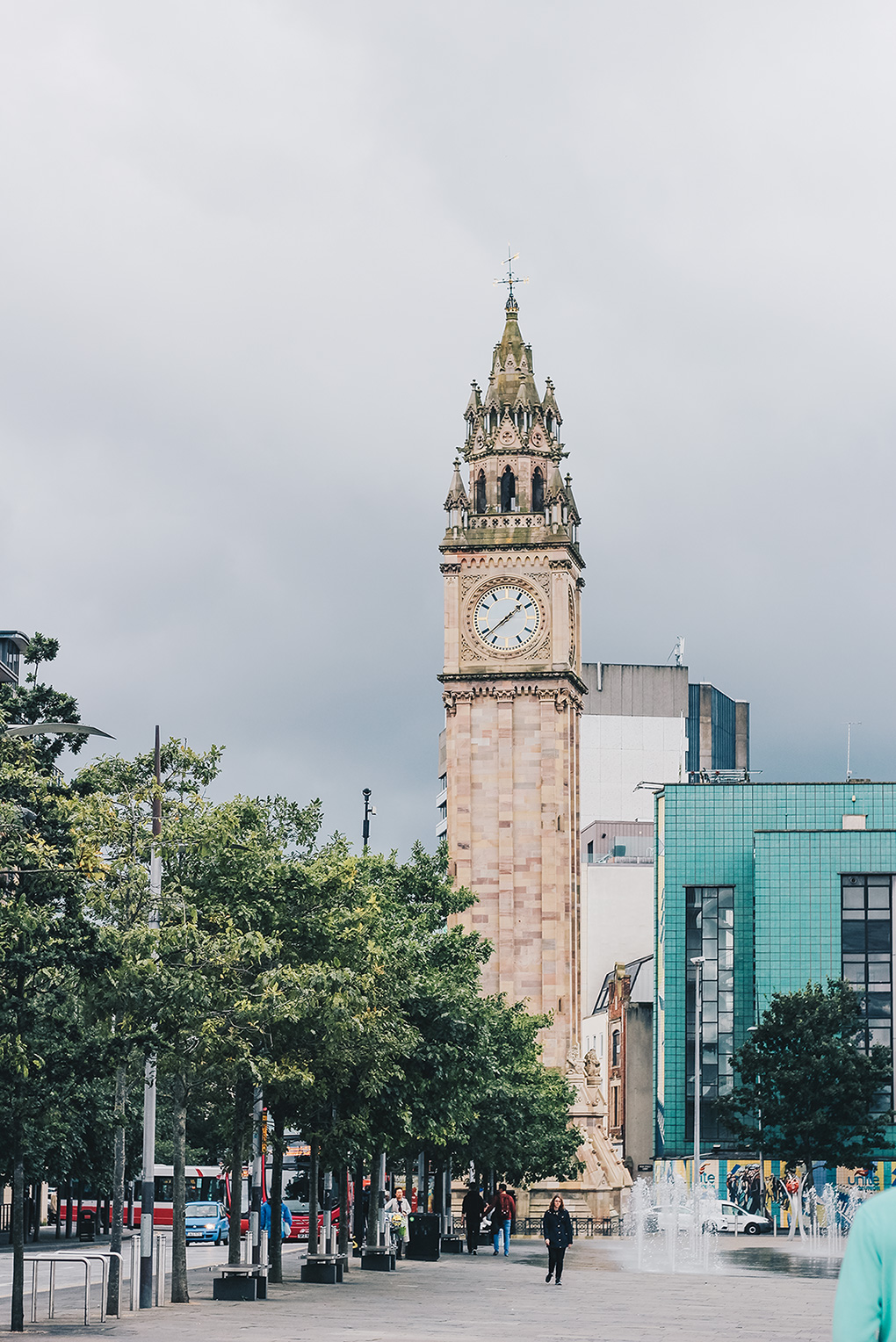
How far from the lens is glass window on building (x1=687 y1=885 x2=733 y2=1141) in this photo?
93062mm

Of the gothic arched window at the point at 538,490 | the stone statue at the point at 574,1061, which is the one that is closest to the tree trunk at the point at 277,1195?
the stone statue at the point at 574,1061

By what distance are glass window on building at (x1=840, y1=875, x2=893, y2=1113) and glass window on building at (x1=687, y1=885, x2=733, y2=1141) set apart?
5.85m

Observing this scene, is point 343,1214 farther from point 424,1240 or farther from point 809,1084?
point 809,1084

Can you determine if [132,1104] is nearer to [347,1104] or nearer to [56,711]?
[56,711]

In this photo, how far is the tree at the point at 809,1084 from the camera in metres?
79.2

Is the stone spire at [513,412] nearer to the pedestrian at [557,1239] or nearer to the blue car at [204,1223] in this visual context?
the blue car at [204,1223]

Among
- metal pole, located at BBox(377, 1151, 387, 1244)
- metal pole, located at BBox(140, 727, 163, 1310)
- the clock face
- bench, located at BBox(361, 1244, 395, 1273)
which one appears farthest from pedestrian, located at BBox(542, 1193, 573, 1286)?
the clock face

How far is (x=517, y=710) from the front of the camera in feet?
285

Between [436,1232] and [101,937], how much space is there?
24.5 meters

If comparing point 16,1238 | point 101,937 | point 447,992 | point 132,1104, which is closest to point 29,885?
point 101,937

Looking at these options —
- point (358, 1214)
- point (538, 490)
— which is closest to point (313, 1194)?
point (358, 1214)

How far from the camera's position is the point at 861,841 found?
9244 cm

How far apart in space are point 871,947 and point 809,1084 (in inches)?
526

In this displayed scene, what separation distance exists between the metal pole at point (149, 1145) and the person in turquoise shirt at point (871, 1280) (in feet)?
79.1
